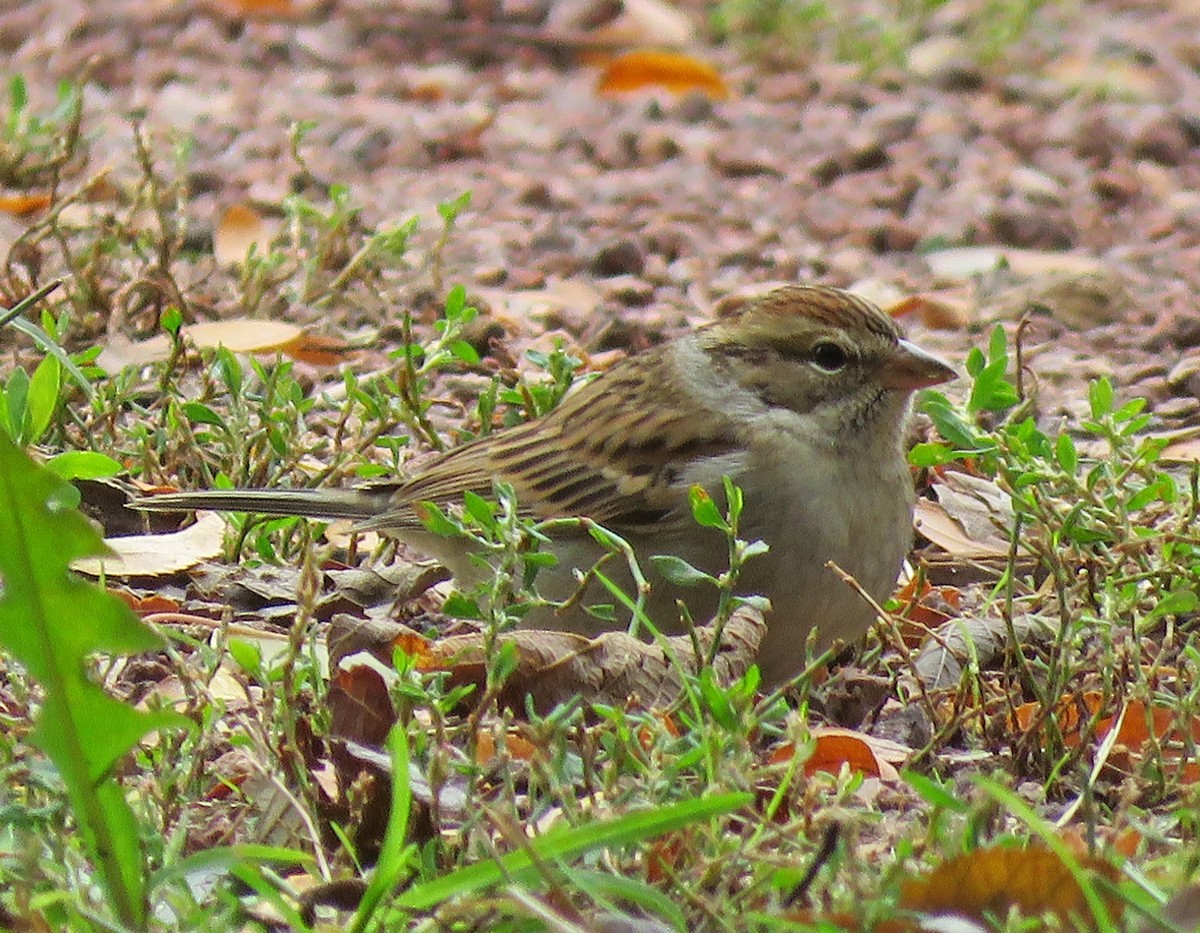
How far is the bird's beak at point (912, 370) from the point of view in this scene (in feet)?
12.1

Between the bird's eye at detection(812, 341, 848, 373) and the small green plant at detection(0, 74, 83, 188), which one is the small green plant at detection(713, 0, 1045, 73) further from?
the bird's eye at detection(812, 341, 848, 373)

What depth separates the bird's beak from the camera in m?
3.70

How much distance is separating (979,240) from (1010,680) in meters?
3.08

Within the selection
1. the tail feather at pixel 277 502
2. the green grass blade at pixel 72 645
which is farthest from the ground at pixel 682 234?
the green grass blade at pixel 72 645

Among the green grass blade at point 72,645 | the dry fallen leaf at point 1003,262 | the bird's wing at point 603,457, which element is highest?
the green grass blade at point 72,645

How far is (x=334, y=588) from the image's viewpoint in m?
3.84

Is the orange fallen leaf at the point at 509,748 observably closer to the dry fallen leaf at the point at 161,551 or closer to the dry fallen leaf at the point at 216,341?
the dry fallen leaf at the point at 161,551

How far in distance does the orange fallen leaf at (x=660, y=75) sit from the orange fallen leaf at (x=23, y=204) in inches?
93.6

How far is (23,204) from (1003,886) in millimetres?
3868

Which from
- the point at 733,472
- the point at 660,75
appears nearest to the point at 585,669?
the point at 733,472

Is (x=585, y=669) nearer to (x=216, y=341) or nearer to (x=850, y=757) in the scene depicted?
(x=850, y=757)

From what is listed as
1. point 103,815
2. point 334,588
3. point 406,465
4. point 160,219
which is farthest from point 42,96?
point 103,815

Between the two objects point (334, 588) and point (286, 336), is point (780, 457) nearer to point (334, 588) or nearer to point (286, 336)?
point (334, 588)

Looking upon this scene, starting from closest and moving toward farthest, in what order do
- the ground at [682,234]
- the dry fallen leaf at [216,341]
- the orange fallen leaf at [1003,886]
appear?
the orange fallen leaf at [1003,886] → the ground at [682,234] → the dry fallen leaf at [216,341]
